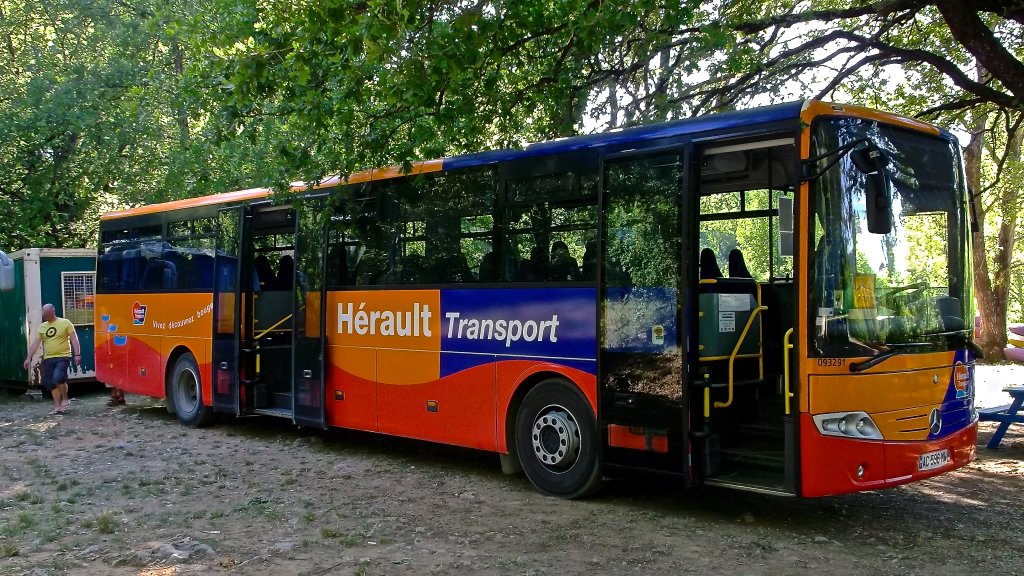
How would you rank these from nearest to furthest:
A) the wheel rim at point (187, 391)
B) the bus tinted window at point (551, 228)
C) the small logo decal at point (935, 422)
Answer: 1. the small logo decal at point (935, 422)
2. the bus tinted window at point (551, 228)
3. the wheel rim at point (187, 391)

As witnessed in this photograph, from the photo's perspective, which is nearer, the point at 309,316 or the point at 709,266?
the point at 709,266

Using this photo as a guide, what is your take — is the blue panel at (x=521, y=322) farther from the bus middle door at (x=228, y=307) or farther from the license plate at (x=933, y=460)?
the bus middle door at (x=228, y=307)

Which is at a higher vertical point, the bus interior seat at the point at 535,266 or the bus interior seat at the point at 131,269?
the bus interior seat at the point at 131,269

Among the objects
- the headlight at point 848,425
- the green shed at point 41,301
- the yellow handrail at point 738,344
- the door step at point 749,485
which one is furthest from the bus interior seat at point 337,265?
the green shed at point 41,301

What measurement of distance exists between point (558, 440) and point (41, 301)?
13.4 m

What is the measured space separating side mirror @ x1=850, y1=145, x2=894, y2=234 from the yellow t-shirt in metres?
13.2

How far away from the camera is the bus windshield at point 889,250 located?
6961 mm

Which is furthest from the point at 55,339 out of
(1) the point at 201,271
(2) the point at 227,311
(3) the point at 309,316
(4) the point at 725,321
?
(4) the point at 725,321

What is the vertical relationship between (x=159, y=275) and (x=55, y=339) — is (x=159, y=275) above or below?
above

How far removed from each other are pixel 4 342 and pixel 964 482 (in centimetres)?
1760

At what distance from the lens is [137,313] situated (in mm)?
14945

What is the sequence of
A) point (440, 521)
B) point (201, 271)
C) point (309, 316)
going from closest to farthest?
1. point (440, 521)
2. point (309, 316)
3. point (201, 271)

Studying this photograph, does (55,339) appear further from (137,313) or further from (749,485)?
(749,485)

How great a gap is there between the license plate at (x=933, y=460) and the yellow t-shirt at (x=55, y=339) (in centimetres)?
1332
